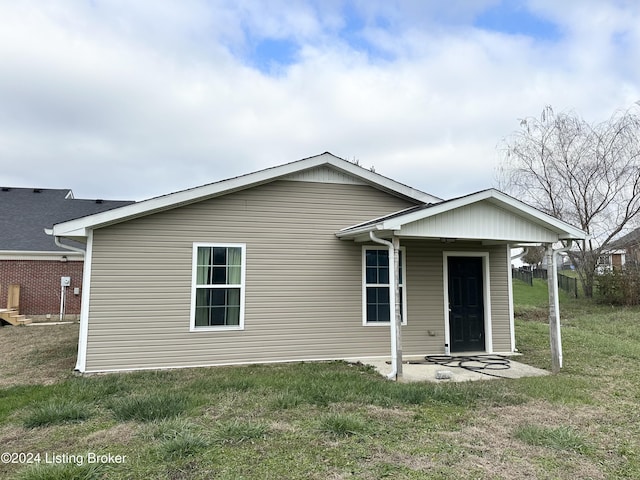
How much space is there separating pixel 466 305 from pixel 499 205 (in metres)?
2.71

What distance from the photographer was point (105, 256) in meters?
6.84

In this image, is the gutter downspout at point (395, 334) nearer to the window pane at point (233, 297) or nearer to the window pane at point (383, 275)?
the window pane at point (383, 275)

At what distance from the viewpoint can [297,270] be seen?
7.71 meters

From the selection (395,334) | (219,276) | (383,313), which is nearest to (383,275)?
(383,313)

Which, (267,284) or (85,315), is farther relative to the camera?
(267,284)

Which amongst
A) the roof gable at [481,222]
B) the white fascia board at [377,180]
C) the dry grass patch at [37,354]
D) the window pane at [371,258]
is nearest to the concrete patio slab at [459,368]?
the window pane at [371,258]

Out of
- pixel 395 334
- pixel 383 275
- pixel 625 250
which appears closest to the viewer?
pixel 395 334

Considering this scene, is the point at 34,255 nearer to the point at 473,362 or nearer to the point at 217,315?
the point at 217,315

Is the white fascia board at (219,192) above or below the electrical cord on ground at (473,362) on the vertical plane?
above

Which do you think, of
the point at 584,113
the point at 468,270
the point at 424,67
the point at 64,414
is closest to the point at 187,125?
the point at 424,67

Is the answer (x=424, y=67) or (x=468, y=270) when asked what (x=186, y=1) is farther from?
(x=468, y=270)

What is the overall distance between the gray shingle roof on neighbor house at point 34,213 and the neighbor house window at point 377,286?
40.6 feet

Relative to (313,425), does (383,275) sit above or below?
above

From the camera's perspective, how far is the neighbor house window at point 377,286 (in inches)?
316
